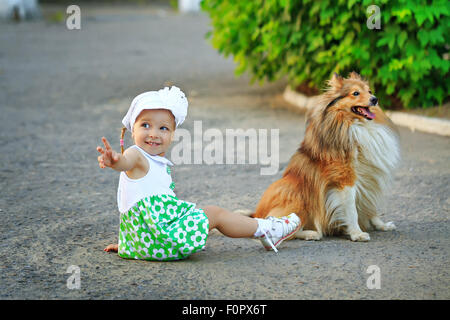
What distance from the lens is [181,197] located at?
5578mm

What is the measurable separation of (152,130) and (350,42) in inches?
165

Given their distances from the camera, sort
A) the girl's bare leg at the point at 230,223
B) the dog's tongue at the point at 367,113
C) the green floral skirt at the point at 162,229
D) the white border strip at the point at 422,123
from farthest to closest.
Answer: the white border strip at the point at 422,123 → the dog's tongue at the point at 367,113 → the girl's bare leg at the point at 230,223 → the green floral skirt at the point at 162,229

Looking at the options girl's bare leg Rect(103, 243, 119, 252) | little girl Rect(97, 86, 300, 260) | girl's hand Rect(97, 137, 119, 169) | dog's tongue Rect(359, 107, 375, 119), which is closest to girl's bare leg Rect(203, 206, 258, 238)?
little girl Rect(97, 86, 300, 260)

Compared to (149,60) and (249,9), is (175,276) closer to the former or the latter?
(249,9)

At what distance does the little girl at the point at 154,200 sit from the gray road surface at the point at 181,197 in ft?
0.41

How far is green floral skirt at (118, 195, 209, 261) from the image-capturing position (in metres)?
3.94

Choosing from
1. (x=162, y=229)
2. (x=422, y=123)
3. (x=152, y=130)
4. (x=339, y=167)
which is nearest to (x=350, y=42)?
(x=422, y=123)

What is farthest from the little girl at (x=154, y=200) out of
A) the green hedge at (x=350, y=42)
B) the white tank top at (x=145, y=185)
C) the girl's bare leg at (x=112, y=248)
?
the green hedge at (x=350, y=42)

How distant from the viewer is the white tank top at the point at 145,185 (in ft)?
13.1

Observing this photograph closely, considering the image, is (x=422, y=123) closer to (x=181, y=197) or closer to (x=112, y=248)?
(x=181, y=197)

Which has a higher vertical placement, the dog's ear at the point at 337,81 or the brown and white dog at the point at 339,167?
the dog's ear at the point at 337,81

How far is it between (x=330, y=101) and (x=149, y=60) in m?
9.45

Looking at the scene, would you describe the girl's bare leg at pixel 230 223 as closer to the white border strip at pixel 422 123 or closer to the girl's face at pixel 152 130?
the girl's face at pixel 152 130

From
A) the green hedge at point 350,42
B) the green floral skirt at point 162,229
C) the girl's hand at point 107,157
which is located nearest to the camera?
the girl's hand at point 107,157
